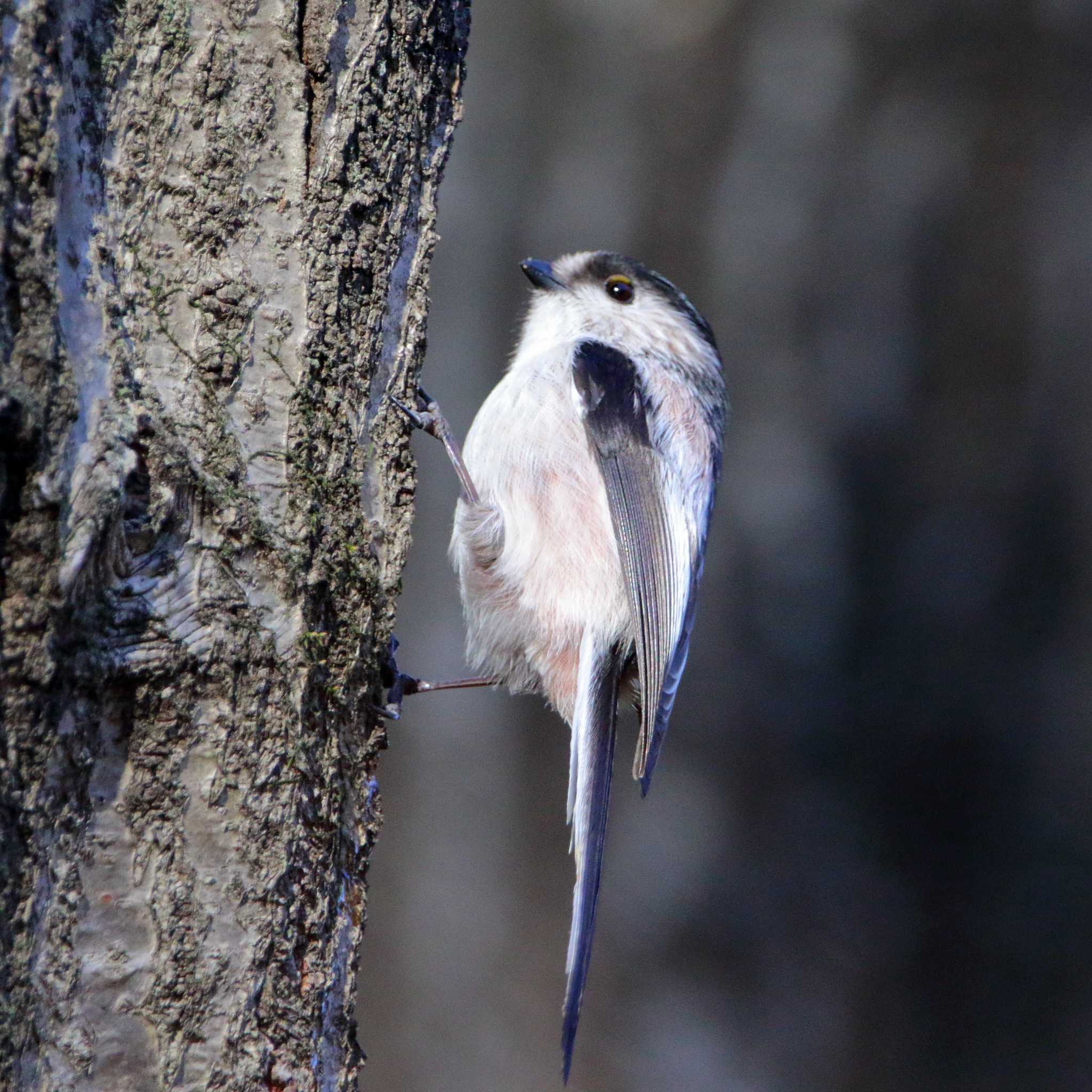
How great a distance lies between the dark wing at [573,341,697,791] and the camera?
2.44m

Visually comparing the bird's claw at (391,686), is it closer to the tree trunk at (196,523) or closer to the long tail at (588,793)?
the tree trunk at (196,523)

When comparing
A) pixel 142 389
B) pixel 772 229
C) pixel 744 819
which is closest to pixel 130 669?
pixel 142 389

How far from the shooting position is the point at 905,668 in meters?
4.10

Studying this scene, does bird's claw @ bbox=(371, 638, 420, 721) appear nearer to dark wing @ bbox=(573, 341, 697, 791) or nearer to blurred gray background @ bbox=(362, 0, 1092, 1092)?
dark wing @ bbox=(573, 341, 697, 791)

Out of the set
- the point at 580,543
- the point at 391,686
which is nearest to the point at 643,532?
the point at 580,543

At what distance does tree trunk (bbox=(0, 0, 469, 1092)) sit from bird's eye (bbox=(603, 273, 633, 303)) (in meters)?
1.24

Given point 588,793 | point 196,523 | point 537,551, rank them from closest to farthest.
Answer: point 196,523, point 588,793, point 537,551

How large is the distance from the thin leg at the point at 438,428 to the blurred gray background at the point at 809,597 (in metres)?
1.78

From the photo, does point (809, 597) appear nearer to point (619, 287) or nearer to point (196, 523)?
point (619, 287)

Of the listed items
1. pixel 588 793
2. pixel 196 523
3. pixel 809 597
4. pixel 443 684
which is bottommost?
pixel 588 793

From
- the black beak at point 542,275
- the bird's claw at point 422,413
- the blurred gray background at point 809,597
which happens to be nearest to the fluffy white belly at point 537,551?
the bird's claw at point 422,413

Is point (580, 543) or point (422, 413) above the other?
point (422, 413)

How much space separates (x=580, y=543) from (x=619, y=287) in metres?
0.91

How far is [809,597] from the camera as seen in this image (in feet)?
13.9
